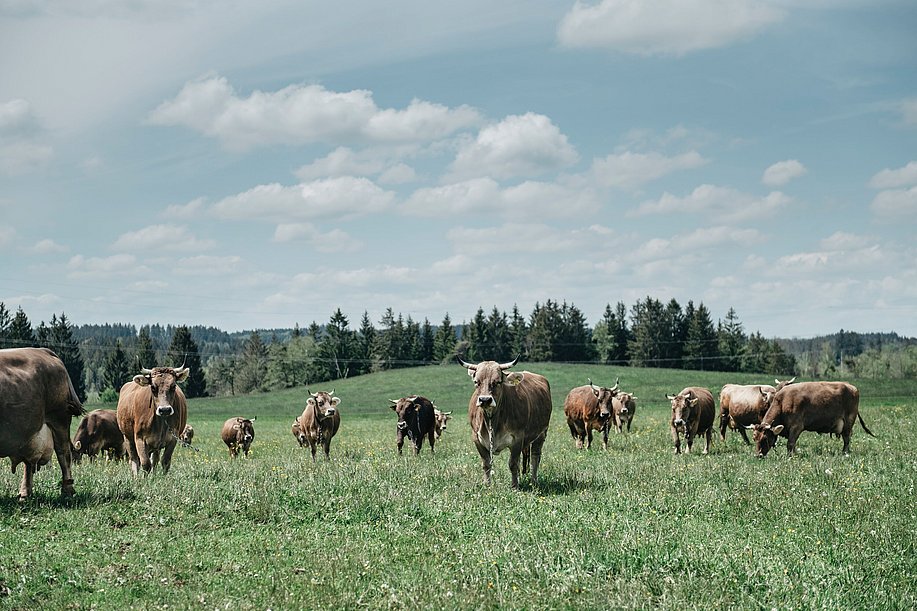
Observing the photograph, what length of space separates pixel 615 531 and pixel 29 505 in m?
8.33

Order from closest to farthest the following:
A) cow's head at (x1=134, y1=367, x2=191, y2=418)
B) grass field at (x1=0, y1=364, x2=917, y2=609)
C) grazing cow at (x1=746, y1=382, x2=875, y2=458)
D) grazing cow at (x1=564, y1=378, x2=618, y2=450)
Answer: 1. grass field at (x1=0, y1=364, x2=917, y2=609)
2. cow's head at (x1=134, y1=367, x2=191, y2=418)
3. grazing cow at (x1=746, y1=382, x2=875, y2=458)
4. grazing cow at (x1=564, y1=378, x2=618, y2=450)

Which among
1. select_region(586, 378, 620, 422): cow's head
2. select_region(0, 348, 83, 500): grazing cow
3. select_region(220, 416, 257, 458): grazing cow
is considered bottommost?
select_region(220, 416, 257, 458): grazing cow

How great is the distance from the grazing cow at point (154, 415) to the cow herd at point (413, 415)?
0.02m

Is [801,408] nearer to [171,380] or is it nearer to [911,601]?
[911,601]

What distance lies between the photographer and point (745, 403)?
25.2 metres

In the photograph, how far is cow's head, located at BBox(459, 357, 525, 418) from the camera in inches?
521

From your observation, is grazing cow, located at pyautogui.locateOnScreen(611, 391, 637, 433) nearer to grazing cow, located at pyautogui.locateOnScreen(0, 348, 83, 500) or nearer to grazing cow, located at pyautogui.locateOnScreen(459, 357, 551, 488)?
grazing cow, located at pyautogui.locateOnScreen(459, 357, 551, 488)

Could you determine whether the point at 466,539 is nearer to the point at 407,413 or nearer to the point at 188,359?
the point at 407,413

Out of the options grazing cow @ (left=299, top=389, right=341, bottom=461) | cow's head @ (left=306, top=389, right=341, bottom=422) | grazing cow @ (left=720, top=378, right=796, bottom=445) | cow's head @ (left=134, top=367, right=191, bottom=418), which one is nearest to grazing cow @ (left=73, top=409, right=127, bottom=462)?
grazing cow @ (left=299, top=389, right=341, bottom=461)

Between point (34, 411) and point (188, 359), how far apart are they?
107m

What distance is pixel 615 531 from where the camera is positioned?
9758 mm

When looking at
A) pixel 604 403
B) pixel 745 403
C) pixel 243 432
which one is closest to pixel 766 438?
pixel 745 403

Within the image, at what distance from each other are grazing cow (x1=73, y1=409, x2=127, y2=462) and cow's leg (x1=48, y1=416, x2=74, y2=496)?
10.8 meters

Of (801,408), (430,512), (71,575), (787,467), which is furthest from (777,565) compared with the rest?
(801,408)
